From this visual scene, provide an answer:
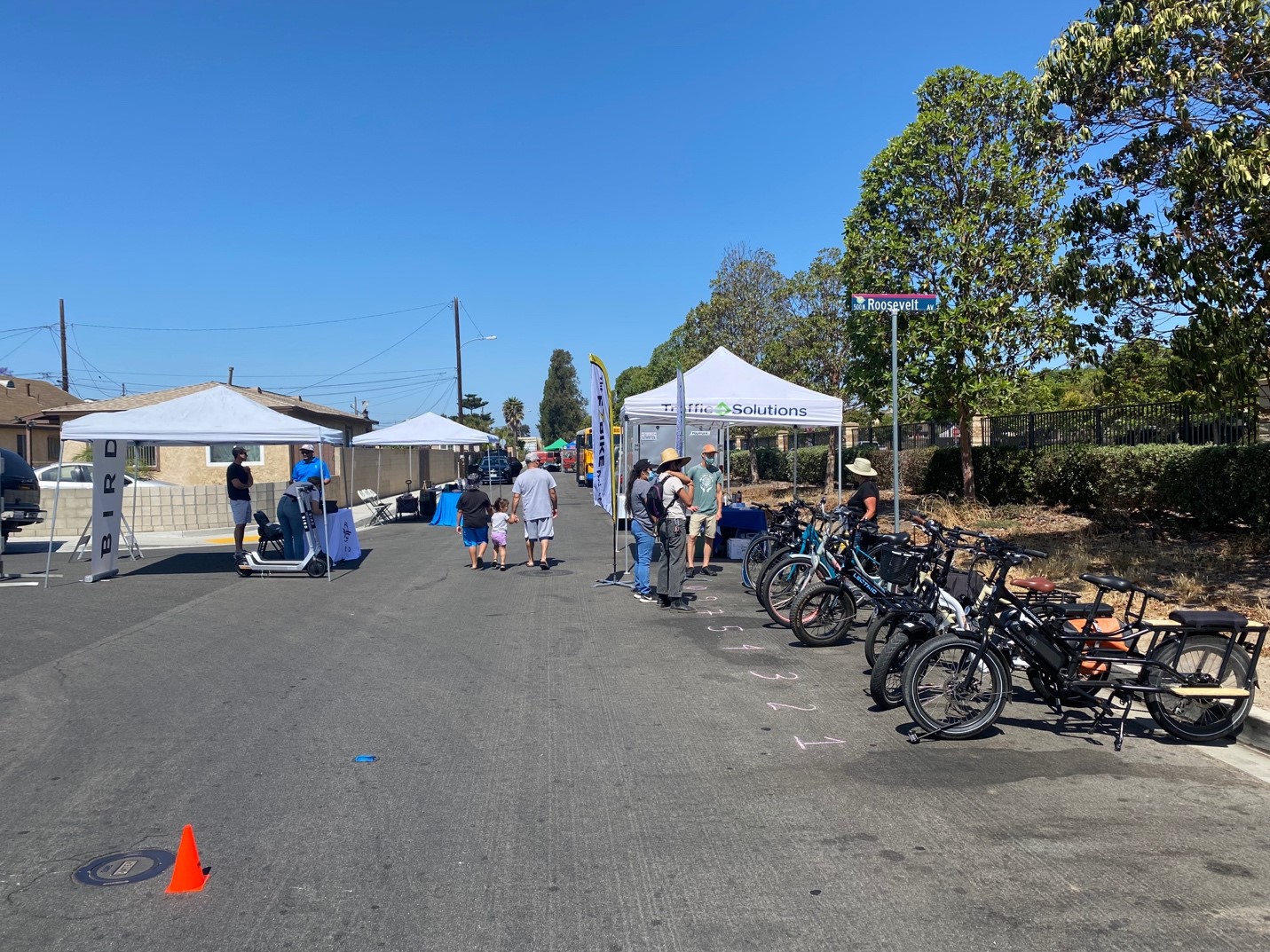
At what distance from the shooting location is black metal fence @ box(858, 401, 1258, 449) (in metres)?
13.3

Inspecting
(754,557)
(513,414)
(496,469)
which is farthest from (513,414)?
(754,557)

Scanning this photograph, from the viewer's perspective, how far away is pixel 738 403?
15.1 m

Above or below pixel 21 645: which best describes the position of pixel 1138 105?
above

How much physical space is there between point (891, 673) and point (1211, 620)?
→ 193cm

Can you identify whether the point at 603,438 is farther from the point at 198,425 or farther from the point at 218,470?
the point at 218,470

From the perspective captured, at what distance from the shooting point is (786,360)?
3047 centimetres

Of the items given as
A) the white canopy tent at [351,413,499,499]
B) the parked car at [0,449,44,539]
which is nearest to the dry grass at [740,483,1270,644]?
the white canopy tent at [351,413,499,499]

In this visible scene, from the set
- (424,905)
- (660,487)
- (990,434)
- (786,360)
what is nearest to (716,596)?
(660,487)

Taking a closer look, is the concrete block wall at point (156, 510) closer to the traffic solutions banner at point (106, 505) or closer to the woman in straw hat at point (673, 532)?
the traffic solutions banner at point (106, 505)

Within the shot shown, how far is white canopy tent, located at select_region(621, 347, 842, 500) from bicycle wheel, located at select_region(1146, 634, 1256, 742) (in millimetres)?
8849

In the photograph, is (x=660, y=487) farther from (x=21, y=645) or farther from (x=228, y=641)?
(x=21, y=645)

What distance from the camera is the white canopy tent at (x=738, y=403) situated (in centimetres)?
1502

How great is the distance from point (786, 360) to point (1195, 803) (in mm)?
26210

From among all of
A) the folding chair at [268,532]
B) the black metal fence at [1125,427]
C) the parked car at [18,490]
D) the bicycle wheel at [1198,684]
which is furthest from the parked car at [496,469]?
the bicycle wheel at [1198,684]
